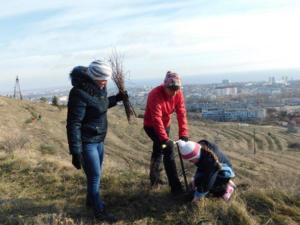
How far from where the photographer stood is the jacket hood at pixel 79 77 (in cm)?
545

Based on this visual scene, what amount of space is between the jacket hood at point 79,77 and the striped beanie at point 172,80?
1001mm

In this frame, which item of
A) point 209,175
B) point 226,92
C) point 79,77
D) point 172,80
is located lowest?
point 226,92

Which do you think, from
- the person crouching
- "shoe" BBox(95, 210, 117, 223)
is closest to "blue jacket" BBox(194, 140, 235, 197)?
the person crouching

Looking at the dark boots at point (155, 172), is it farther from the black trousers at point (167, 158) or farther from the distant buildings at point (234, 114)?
the distant buildings at point (234, 114)

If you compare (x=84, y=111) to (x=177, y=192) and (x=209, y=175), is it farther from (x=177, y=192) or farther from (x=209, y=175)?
(x=177, y=192)

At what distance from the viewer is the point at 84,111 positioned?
5.40m

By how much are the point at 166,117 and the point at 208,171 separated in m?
0.98

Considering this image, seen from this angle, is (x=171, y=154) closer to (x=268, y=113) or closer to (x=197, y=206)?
(x=197, y=206)

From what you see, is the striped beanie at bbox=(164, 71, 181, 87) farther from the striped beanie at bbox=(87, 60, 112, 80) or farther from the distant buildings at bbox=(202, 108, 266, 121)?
the distant buildings at bbox=(202, 108, 266, 121)

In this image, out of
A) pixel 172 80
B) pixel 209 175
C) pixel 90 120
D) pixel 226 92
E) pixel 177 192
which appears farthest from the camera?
pixel 226 92

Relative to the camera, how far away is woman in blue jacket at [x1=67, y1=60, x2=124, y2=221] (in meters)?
5.33

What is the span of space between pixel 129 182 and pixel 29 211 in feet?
5.67

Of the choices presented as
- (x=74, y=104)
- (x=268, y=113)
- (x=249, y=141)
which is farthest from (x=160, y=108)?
(x=268, y=113)

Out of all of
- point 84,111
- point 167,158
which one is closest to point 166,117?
point 167,158
